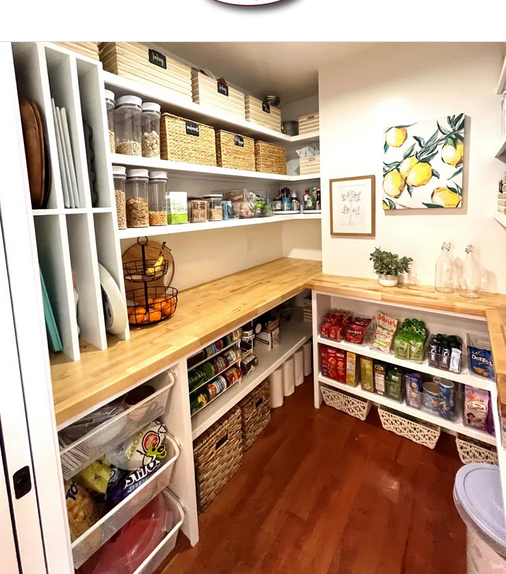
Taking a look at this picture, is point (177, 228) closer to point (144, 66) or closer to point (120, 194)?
point (120, 194)

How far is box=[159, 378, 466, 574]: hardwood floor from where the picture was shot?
1345 millimetres

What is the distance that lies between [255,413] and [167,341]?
934 millimetres

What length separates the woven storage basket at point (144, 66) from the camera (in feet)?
4.44

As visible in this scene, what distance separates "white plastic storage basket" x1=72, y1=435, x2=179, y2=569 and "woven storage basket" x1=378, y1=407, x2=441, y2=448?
137 centimetres

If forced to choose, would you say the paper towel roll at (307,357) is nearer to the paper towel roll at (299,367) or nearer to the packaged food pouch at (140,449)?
the paper towel roll at (299,367)

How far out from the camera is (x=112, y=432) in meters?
1.09

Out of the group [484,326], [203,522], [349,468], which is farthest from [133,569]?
[484,326]

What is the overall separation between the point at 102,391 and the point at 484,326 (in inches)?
76.8

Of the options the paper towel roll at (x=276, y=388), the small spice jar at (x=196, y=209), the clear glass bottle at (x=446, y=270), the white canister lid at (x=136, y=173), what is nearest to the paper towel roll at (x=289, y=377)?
the paper towel roll at (x=276, y=388)

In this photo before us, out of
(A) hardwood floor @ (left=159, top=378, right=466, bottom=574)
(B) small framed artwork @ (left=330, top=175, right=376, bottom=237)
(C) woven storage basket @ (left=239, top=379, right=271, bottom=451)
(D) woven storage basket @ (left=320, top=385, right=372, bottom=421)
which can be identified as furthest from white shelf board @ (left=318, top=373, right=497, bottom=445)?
(B) small framed artwork @ (left=330, top=175, right=376, bottom=237)

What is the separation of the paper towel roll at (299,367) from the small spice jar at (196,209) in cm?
130

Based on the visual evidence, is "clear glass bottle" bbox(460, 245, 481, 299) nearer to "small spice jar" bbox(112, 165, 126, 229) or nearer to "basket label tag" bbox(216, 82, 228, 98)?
"basket label tag" bbox(216, 82, 228, 98)

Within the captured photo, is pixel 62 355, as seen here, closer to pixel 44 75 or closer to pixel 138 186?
pixel 138 186
